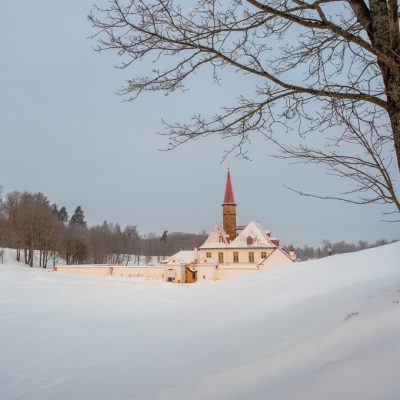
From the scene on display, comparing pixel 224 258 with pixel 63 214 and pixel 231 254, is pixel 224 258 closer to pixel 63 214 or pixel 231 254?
pixel 231 254

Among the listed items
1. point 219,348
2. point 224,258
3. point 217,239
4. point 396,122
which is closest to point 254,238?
point 224,258

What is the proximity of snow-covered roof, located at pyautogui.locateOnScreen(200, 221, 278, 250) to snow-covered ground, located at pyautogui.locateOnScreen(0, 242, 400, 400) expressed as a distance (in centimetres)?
3367

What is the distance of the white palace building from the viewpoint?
3759cm

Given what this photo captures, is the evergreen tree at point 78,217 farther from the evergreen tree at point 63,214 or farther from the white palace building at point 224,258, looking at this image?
the white palace building at point 224,258

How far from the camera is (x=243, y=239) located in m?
47.5

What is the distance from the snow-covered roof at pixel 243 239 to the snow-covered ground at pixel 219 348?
110 ft

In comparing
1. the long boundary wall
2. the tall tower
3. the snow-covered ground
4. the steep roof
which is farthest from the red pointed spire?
the snow-covered ground

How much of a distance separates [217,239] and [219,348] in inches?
1680

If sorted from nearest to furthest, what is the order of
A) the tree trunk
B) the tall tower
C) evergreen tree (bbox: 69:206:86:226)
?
the tree trunk < the tall tower < evergreen tree (bbox: 69:206:86:226)

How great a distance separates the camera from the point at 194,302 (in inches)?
577

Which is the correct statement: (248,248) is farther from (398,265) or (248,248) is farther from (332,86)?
(332,86)

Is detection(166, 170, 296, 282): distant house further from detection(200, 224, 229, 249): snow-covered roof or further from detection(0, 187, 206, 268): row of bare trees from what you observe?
detection(0, 187, 206, 268): row of bare trees

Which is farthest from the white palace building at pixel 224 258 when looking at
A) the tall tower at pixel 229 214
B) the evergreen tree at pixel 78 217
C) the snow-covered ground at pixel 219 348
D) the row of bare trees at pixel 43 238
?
the evergreen tree at pixel 78 217

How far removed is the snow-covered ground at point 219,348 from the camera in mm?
3438
